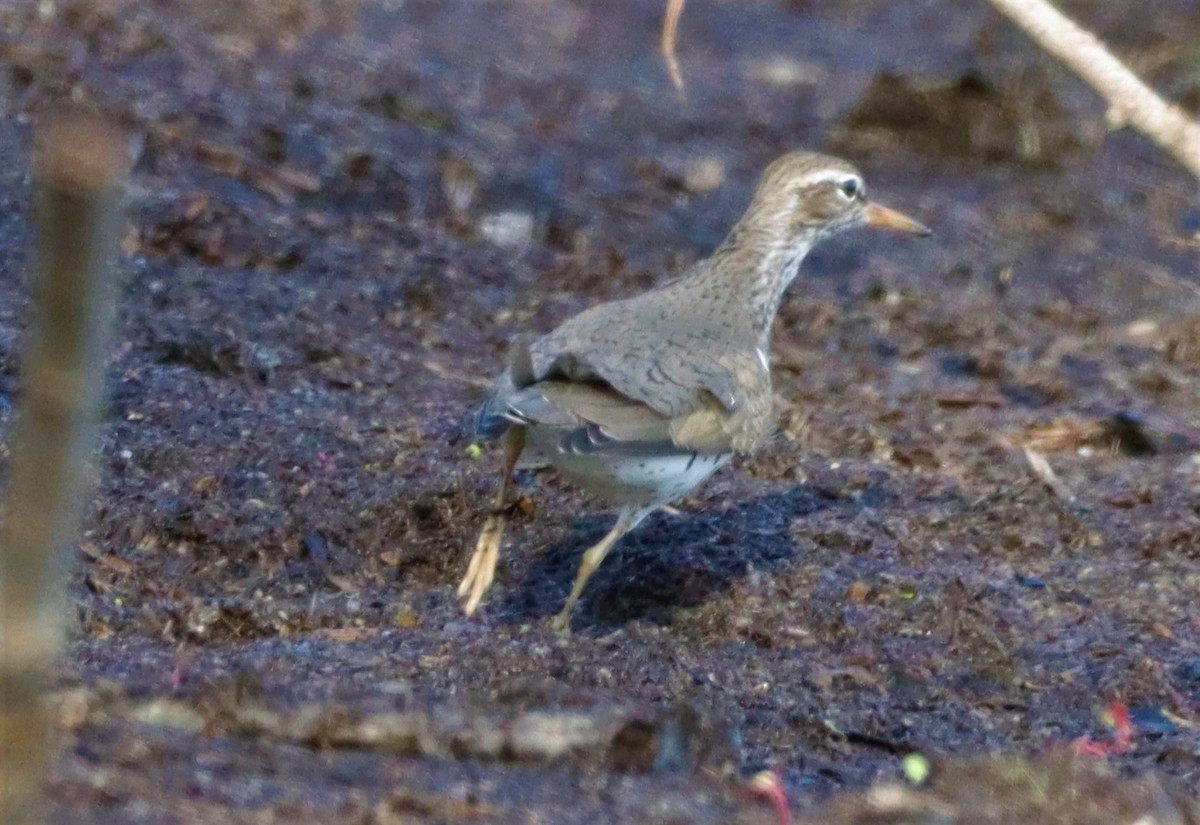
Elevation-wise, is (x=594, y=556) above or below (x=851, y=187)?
below

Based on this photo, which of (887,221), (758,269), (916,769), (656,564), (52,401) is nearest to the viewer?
(52,401)

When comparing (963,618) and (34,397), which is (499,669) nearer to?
(963,618)

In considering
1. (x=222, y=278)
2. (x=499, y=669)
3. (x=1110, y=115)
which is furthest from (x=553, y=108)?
(x=1110, y=115)

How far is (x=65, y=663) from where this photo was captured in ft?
14.4

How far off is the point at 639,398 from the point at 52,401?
3.91 m

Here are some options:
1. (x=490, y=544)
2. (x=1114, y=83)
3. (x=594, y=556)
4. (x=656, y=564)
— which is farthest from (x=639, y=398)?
(x=1114, y=83)

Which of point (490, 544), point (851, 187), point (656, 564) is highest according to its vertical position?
point (851, 187)

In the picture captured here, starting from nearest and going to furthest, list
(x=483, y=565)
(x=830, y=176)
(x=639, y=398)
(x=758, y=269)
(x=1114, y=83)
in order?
(x=1114, y=83), (x=639, y=398), (x=483, y=565), (x=758, y=269), (x=830, y=176)

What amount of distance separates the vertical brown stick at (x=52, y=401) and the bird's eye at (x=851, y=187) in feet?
17.9

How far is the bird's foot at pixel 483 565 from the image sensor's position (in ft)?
18.2

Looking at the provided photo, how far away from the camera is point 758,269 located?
21.4 feet

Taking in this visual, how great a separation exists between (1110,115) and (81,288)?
64.3 inches

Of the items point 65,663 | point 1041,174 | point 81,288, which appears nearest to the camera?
point 81,288

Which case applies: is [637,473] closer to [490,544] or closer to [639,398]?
[639,398]
